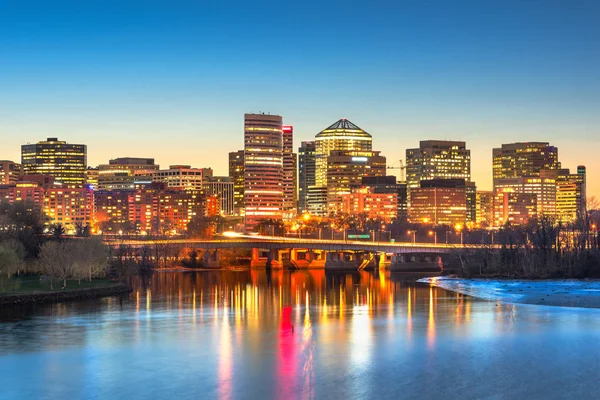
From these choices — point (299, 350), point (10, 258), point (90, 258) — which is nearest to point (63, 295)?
point (10, 258)

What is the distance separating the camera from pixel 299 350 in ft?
173

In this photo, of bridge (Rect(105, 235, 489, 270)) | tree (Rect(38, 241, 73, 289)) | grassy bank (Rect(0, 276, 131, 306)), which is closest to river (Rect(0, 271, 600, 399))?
grassy bank (Rect(0, 276, 131, 306))

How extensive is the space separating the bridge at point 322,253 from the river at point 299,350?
76.5m

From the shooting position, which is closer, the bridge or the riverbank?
the riverbank

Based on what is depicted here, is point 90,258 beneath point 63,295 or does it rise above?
above

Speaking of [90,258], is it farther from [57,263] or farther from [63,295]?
[63,295]

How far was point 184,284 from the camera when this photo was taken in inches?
4722

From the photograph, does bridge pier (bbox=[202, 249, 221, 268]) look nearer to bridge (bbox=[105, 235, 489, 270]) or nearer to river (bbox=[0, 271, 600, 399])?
bridge (bbox=[105, 235, 489, 270])

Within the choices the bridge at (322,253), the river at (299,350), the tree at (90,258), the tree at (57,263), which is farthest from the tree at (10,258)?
the bridge at (322,253)

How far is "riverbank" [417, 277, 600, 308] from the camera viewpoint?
85.2m

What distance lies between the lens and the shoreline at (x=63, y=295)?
8318 cm

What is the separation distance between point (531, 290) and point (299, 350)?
5414cm

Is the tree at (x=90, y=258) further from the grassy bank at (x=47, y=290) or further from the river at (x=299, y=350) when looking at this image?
the river at (x=299, y=350)

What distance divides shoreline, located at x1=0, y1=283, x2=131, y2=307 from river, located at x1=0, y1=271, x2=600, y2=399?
120 inches
